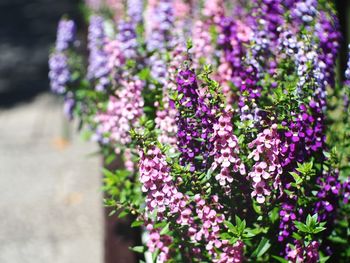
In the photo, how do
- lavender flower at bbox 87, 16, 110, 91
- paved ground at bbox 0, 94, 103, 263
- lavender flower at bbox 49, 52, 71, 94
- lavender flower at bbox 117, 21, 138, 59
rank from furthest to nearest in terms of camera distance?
paved ground at bbox 0, 94, 103, 263, lavender flower at bbox 49, 52, 71, 94, lavender flower at bbox 87, 16, 110, 91, lavender flower at bbox 117, 21, 138, 59

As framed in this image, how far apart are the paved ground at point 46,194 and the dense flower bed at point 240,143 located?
1.09 m

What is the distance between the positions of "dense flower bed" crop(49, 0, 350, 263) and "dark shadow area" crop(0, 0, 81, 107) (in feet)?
16.2

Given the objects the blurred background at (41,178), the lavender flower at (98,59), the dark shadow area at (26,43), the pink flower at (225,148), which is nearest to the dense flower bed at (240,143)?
the pink flower at (225,148)

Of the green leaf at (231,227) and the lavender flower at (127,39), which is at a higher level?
the lavender flower at (127,39)

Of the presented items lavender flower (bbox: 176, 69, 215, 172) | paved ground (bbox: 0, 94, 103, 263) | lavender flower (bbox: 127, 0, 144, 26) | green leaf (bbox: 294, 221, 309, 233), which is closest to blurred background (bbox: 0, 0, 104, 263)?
paved ground (bbox: 0, 94, 103, 263)

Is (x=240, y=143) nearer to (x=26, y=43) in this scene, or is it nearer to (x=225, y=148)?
(x=225, y=148)

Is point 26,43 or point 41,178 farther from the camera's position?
point 26,43

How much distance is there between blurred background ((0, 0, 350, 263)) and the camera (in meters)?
4.55

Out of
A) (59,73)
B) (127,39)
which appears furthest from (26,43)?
(127,39)

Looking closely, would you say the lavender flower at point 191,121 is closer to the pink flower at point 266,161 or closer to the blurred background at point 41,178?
the pink flower at point 266,161

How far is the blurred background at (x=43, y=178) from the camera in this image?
4551 millimetres

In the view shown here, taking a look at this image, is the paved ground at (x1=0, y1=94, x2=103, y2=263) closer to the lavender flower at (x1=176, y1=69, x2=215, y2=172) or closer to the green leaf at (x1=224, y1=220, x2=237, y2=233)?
the lavender flower at (x1=176, y1=69, x2=215, y2=172)

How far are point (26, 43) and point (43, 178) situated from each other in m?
4.94

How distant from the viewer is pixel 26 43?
10.2 metres
